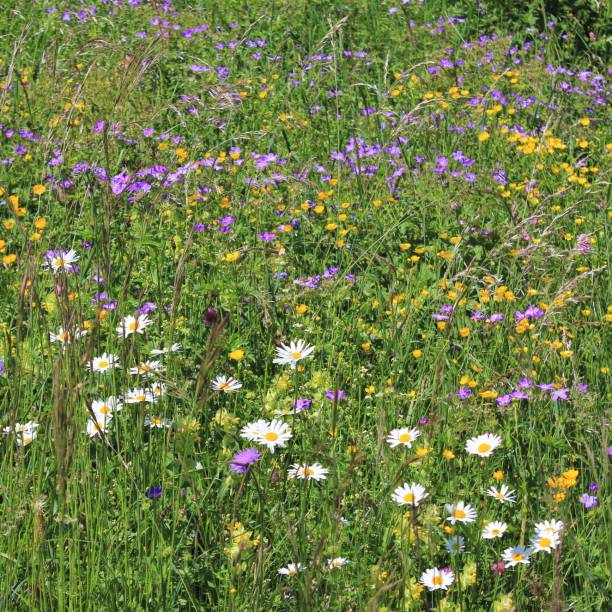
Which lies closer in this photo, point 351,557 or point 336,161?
point 351,557

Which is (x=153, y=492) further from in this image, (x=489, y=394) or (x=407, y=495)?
(x=489, y=394)

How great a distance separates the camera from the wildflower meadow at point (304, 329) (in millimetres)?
1605

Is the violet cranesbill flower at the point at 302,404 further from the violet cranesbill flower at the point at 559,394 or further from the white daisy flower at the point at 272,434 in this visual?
the violet cranesbill flower at the point at 559,394

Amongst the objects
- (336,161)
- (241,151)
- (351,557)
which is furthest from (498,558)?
(241,151)

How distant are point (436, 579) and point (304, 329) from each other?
0.91 m

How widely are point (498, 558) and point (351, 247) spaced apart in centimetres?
154

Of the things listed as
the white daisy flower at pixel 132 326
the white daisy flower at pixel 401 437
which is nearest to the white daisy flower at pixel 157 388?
the white daisy flower at pixel 132 326

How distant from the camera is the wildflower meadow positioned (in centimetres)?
161

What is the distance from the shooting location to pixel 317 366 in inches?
96.6

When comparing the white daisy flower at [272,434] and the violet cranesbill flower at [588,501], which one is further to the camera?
the violet cranesbill flower at [588,501]

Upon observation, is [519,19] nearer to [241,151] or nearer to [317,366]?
[241,151]

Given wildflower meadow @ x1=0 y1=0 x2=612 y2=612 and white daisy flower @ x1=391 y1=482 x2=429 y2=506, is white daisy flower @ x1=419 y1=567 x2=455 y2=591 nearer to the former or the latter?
wildflower meadow @ x1=0 y1=0 x2=612 y2=612

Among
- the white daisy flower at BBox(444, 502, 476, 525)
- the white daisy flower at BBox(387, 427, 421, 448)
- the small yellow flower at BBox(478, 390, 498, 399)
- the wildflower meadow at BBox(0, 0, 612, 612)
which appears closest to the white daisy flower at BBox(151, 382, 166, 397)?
the wildflower meadow at BBox(0, 0, 612, 612)

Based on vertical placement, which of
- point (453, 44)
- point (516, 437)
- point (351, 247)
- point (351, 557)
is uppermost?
point (453, 44)
